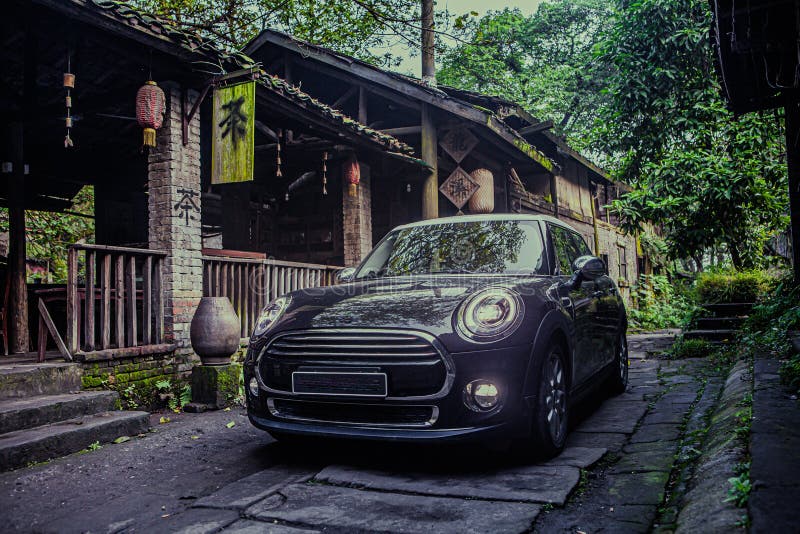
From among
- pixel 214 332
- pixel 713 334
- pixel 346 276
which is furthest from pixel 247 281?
pixel 713 334

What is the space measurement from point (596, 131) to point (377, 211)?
5.52 meters

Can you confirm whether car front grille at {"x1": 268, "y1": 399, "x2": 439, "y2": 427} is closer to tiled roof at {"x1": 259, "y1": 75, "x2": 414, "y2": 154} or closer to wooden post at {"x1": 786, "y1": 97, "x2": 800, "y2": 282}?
tiled roof at {"x1": 259, "y1": 75, "x2": 414, "y2": 154}

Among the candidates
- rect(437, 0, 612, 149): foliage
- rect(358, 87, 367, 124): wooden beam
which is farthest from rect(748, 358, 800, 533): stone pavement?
rect(437, 0, 612, 149): foliage

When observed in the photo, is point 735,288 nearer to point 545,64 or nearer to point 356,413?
point 356,413

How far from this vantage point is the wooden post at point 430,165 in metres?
10.2

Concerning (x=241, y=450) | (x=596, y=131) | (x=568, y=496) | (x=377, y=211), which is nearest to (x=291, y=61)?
(x=377, y=211)

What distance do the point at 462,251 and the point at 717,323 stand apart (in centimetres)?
780

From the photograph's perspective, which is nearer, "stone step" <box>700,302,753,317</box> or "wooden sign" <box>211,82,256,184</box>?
"wooden sign" <box>211,82,256,184</box>

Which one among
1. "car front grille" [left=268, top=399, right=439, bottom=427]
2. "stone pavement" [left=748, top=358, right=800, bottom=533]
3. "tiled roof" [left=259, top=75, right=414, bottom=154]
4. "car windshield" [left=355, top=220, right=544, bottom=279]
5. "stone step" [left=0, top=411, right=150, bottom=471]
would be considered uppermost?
"tiled roof" [left=259, top=75, right=414, bottom=154]

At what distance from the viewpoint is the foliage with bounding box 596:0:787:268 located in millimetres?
10727

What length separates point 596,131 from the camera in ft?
45.0

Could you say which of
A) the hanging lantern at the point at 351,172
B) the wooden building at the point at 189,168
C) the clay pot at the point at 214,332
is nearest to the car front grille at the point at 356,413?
the clay pot at the point at 214,332

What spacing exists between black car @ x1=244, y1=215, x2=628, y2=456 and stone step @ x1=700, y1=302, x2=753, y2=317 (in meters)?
7.50

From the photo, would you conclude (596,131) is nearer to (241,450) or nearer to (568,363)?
(568,363)
